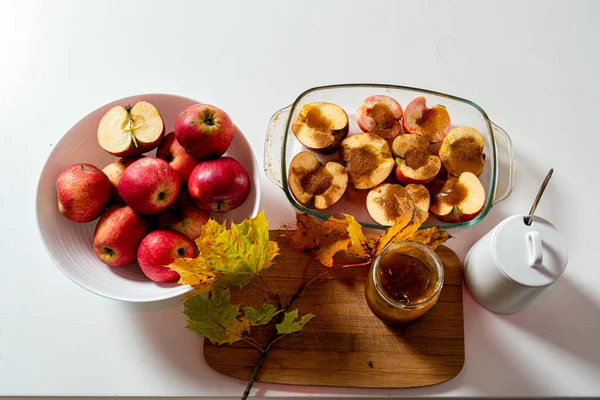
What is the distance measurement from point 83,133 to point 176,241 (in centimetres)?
24

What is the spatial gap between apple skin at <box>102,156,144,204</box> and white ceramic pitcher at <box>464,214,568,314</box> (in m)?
0.55

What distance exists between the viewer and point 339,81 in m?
0.88

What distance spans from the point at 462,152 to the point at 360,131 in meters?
0.17

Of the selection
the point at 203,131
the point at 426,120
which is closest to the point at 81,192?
the point at 203,131

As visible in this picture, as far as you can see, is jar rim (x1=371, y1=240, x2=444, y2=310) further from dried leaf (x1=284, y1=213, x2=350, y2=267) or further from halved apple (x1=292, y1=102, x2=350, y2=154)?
halved apple (x1=292, y1=102, x2=350, y2=154)

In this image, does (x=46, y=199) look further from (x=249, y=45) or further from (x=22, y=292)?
(x=249, y=45)

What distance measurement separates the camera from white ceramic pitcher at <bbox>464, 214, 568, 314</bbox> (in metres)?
0.63

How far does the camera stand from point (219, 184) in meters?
0.68

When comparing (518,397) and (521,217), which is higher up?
(521,217)

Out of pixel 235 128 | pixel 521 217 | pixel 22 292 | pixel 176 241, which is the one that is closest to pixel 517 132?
pixel 521 217

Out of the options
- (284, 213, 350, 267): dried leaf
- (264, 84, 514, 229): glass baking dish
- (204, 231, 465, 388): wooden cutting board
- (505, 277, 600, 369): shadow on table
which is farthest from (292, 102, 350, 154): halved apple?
(505, 277, 600, 369): shadow on table

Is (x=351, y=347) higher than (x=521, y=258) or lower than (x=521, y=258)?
lower

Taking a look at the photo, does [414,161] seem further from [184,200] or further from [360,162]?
[184,200]

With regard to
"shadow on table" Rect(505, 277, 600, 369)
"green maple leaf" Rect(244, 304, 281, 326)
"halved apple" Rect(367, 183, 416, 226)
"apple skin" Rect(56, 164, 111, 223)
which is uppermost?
"apple skin" Rect(56, 164, 111, 223)
